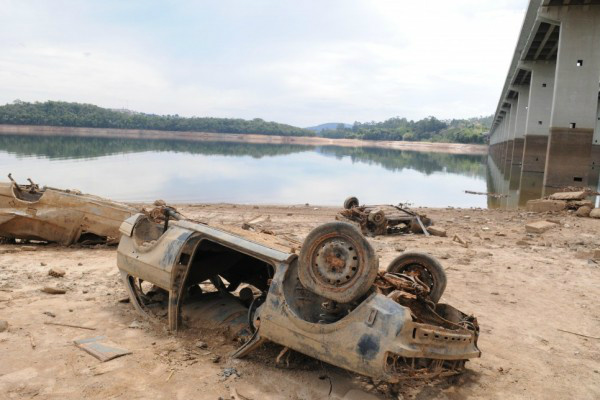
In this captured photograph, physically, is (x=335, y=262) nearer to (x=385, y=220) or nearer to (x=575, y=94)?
(x=385, y=220)

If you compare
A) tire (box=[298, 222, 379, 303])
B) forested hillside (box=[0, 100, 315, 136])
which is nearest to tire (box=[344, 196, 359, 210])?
tire (box=[298, 222, 379, 303])

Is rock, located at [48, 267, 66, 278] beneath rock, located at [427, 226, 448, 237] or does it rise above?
above

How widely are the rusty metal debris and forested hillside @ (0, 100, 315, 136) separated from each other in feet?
312

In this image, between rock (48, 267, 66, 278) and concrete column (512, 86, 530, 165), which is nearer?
rock (48, 267, 66, 278)

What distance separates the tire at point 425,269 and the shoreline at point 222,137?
307 ft

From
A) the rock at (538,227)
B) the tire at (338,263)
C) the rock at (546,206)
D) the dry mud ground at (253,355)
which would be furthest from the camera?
the rock at (546,206)

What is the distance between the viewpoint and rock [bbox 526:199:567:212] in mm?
15969

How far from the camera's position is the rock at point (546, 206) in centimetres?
1597

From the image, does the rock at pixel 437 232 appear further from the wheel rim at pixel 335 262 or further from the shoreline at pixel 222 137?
the shoreline at pixel 222 137

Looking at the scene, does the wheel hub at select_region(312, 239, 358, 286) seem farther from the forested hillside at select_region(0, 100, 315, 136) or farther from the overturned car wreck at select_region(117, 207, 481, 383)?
the forested hillside at select_region(0, 100, 315, 136)

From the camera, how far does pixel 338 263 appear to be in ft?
12.5

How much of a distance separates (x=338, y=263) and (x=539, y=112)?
130ft

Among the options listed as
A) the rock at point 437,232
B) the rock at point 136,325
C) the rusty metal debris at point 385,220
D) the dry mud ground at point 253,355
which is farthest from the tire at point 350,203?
the rock at point 136,325

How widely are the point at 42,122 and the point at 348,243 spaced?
102247 millimetres
